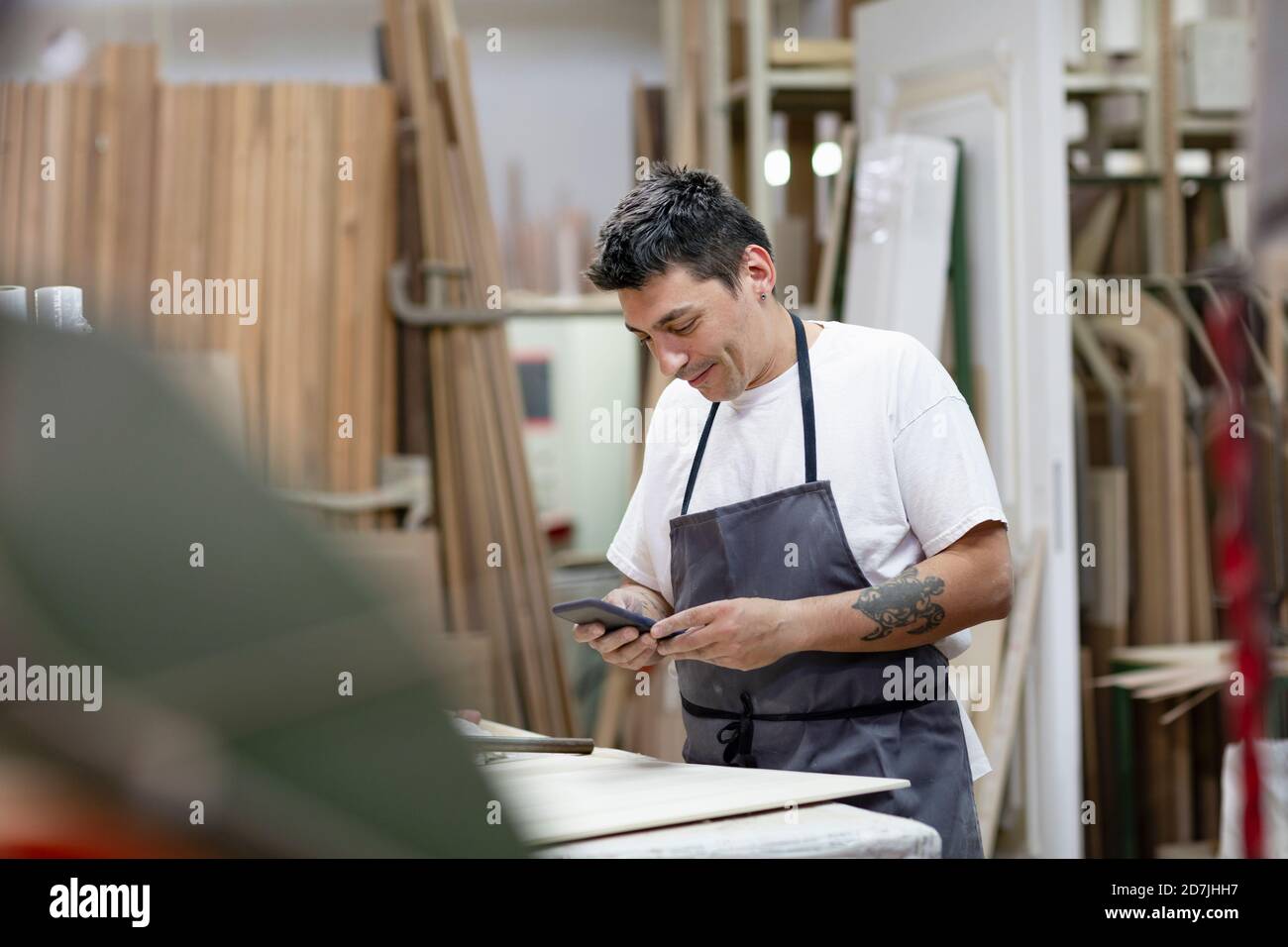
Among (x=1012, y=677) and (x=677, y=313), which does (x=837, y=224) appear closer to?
(x=1012, y=677)

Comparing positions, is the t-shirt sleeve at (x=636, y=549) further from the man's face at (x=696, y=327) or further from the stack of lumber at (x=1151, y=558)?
the stack of lumber at (x=1151, y=558)

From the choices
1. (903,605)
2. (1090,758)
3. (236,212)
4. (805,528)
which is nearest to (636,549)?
(805,528)

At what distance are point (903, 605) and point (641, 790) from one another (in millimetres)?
406

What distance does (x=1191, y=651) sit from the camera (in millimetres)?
3062

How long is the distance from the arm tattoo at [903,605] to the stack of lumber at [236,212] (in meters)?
2.10

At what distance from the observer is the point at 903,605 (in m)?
1.48

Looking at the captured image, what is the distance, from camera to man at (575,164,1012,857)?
4.90ft

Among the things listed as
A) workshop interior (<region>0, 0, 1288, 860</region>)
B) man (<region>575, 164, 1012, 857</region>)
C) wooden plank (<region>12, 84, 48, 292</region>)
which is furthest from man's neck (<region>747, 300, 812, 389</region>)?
wooden plank (<region>12, 84, 48, 292</region>)

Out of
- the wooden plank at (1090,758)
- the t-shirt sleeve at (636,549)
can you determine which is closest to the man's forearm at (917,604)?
the t-shirt sleeve at (636,549)

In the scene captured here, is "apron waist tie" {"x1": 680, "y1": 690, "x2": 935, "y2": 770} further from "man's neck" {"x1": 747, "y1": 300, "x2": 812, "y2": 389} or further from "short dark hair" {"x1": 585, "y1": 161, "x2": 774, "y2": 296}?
"short dark hair" {"x1": 585, "y1": 161, "x2": 774, "y2": 296}

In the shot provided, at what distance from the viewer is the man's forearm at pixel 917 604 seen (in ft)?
4.86

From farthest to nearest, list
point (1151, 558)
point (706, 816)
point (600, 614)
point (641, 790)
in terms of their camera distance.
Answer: point (1151, 558), point (600, 614), point (641, 790), point (706, 816)

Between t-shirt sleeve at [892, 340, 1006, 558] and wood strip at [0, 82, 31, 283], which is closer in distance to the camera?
t-shirt sleeve at [892, 340, 1006, 558]
